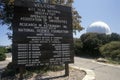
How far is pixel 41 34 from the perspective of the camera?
10.9 meters

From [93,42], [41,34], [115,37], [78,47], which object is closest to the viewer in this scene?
[41,34]

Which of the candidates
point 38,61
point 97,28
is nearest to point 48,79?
point 38,61

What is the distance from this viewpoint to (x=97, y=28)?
63.7 meters

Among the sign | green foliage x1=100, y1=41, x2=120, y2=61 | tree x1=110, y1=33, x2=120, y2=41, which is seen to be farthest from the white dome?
the sign

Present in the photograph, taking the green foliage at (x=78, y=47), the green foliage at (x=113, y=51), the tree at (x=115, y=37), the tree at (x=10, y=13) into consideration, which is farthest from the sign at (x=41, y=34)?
the tree at (x=115, y=37)

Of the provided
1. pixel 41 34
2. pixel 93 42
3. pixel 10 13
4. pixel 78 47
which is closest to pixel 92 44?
pixel 93 42

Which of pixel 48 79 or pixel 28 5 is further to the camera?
pixel 48 79

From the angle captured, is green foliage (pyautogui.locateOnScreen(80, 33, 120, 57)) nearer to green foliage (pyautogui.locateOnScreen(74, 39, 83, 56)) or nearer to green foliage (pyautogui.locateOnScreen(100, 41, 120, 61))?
green foliage (pyautogui.locateOnScreen(74, 39, 83, 56))

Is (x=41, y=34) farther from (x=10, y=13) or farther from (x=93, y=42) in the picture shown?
(x=93, y=42)

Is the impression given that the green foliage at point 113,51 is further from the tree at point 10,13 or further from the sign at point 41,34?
the sign at point 41,34

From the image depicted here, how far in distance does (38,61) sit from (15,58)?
123 cm

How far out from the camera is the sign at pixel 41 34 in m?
10.4

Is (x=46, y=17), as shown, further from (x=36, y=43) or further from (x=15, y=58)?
(x=15, y=58)

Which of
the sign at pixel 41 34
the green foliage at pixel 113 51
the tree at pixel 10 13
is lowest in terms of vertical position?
the green foliage at pixel 113 51
